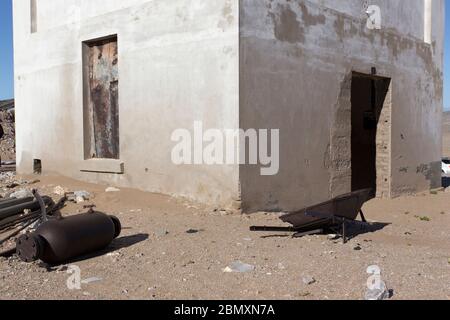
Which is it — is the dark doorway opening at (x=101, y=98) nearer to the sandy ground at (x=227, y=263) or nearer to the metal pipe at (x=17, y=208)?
the sandy ground at (x=227, y=263)

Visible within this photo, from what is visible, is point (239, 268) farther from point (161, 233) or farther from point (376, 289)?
point (161, 233)

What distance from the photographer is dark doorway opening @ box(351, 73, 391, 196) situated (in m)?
11.0

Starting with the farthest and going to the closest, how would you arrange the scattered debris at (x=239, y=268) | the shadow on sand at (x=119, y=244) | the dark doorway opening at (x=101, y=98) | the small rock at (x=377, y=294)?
the dark doorway opening at (x=101, y=98)
the shadow on sand at (x=119, y=244)
the scattered debris at (x=239, y=268)
the small rock at (x=377, y=294)

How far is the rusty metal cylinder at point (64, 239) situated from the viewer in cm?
474

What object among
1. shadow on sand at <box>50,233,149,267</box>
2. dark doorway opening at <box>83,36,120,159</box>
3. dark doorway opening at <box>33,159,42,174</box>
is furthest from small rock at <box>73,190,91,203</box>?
dark doorway opening at <box>33,159,42,174</box>

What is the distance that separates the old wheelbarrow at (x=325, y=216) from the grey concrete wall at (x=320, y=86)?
133cm

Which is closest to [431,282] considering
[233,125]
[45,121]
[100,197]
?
[233,125]

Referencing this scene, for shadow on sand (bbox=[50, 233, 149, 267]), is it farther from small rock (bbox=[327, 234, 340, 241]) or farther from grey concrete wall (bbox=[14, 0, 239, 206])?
small rock (bbox=[327, 234, 340, 241])

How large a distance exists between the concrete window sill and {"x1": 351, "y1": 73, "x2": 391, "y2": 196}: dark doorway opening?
5416mm

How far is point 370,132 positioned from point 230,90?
18.0 ft

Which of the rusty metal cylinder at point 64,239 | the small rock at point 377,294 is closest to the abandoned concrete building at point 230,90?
the rusty metal cylinder at point 64,239

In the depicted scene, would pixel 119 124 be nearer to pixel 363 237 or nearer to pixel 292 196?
pixel 292 196

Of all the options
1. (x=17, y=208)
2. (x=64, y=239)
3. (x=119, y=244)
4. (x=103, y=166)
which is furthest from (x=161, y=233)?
(x=103, y=166)

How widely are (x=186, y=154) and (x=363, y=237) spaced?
304 cm
